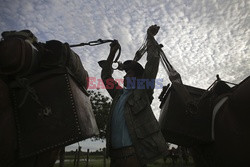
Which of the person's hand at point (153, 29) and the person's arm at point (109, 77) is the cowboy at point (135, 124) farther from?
the person's arm at point (109, 77)

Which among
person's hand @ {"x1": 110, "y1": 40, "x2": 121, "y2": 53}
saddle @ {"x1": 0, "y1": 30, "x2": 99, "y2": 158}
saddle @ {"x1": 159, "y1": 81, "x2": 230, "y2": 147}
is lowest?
saddle @ {"x1": 159, "y1": 81, "x2": 230, "y2": 147}

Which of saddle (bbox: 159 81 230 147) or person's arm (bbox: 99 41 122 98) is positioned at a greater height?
person's arm (bbox: 99 41 122 98)

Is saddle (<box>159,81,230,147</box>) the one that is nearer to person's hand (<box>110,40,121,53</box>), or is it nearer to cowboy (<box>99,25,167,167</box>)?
cowboy (<box>99,25,167,167</box>)

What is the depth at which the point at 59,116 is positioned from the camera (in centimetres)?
190

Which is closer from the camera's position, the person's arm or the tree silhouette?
the person's arm

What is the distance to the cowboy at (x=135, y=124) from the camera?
7.59ft

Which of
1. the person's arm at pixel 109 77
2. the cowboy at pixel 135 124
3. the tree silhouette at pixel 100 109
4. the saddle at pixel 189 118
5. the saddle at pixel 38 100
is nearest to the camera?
the saddle at pixel 38 100

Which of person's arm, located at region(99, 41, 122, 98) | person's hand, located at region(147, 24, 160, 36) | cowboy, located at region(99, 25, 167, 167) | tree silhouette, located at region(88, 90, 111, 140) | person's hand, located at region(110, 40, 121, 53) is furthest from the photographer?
tree silhouette, located at region(88, 90, 111, 140)

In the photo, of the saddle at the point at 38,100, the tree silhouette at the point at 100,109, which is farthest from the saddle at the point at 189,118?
the tree silhouette at the point at 100,109

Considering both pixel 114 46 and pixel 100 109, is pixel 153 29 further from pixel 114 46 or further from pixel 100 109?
pixel 100 109

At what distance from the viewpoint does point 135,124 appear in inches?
99.3

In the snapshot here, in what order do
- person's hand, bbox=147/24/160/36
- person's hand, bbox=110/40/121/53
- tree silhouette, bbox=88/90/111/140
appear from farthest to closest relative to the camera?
1. tree silhouette, bbox=88/90/111/140
2. person's hand, bbox=110/40/121/53
3. person's hand, bbox=147/24/160/36

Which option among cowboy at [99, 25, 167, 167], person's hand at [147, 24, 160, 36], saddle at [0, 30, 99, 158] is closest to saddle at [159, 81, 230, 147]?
cowboy at [99, 25, 167, 167]

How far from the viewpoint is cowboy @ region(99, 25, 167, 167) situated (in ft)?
7.59
